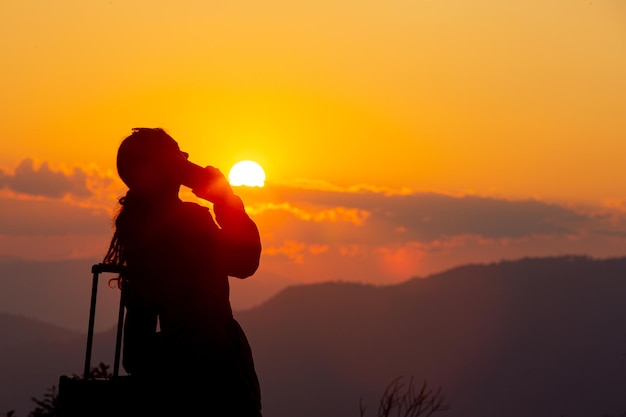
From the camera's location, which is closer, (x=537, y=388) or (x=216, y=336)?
(x=216, y=336)

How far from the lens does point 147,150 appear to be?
501 cm

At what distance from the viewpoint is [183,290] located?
4852 millimetres

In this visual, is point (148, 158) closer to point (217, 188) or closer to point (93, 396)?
point (217, 188)

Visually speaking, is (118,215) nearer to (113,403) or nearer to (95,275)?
(95,275)

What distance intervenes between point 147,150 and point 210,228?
0.50 metres

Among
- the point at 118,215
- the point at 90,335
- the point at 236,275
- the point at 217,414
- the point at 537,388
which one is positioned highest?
the point at 537,388

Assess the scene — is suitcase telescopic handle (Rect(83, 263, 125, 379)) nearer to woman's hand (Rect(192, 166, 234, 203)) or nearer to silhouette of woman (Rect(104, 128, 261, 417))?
silhouette of woman (Rect(104, 128, 261, 417))

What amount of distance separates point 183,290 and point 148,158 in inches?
25.7

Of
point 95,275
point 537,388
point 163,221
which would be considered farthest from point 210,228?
point 537,388

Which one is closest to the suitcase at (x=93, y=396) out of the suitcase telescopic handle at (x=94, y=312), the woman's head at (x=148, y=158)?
the suitcase telescopic handle at (x=94, y=312)

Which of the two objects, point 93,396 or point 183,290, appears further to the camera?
point 183,290

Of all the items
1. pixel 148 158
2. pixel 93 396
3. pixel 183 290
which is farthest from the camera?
pixel 148 158

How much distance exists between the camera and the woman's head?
4980 mm

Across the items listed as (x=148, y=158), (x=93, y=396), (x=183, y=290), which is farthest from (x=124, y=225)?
(x=93, y=396)
